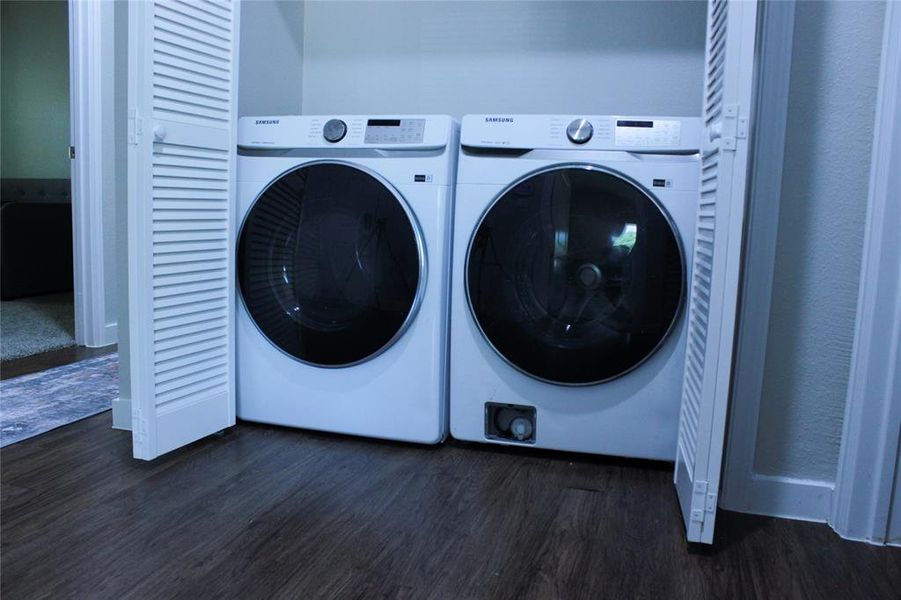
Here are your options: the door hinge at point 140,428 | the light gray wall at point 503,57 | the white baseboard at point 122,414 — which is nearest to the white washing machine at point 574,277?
the light gray wall at point 503,57

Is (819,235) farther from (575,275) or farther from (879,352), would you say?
(575,275)

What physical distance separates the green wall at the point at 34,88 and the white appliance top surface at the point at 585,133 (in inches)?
159

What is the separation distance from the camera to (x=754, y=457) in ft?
5.15

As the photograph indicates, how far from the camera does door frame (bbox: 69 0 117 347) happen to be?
288 cm

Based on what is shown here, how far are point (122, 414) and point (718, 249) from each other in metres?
1.62

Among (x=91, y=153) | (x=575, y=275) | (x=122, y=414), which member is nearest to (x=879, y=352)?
(x=575, y=275)

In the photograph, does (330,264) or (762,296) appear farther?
(330,264)

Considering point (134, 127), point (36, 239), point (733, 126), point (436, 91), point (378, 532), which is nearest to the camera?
point (733, 126)

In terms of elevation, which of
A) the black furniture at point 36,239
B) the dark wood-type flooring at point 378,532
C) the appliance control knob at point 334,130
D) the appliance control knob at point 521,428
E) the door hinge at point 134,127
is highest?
the appliance control knob at point 334,130

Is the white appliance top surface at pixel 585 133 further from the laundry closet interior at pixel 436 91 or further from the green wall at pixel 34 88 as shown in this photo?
the green wall at pixel 34 88

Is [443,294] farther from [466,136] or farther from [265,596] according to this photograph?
[265,596]

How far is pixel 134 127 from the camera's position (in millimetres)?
1619

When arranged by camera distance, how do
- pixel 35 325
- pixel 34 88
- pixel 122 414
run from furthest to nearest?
pixel 34 88, pixel 35 325, pixel 122 414

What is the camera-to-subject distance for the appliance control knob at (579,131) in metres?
1.75
